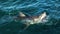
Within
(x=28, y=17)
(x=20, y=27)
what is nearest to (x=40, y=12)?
(x=28, y=17)

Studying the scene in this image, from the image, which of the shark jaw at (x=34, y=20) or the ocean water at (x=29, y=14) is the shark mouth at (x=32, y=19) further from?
the ocean water at (x=29, y=14)

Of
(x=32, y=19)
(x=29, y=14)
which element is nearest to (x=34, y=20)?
(x=32, y=19)

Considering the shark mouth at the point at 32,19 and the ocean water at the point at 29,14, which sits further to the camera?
the shark mouth at the point at 32,19

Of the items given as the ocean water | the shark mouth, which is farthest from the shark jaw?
the ocean water

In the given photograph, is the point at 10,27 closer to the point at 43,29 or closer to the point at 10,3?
the point at 43,29

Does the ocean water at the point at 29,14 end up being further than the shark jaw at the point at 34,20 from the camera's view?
No

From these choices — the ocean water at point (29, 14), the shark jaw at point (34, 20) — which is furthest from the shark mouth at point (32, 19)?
the ocean water at point (29, 14)

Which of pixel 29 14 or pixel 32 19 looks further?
pixel 29 14

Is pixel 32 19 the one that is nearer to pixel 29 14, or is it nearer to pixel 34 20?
pixel 34 20
